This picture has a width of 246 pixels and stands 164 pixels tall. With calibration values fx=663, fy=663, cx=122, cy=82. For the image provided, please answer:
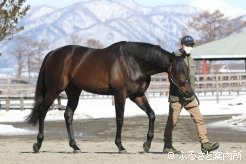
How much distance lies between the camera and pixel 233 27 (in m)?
85.9

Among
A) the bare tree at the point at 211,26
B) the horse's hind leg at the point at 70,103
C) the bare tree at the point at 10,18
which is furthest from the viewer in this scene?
the bare tree at the point at 211,26

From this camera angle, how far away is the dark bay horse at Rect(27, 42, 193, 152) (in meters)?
10.4

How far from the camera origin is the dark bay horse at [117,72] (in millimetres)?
10391

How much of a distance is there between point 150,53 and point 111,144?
347 cm

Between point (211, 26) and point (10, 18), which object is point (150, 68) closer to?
point (10, 18)

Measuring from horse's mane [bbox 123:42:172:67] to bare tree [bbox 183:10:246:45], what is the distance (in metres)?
71.7

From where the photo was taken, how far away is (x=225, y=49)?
42625mm

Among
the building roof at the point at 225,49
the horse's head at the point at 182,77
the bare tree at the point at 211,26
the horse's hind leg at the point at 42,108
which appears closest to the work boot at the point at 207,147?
the horse's head at the point at 182,77

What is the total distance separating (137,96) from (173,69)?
0.78 meters

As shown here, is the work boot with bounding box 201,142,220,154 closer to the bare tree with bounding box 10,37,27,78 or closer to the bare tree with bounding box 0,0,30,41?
the bare tree with bounding box 0,0,30,41

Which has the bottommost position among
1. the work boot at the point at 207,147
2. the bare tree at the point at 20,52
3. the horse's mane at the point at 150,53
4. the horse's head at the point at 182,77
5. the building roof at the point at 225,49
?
the bare tree at the point at 20,52

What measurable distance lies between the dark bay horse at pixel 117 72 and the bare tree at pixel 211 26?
233 feet

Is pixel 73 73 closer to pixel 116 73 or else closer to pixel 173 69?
pixel 116 73

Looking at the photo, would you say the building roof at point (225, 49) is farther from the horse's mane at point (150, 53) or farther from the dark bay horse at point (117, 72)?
the horse's mane at point (150, 53)
